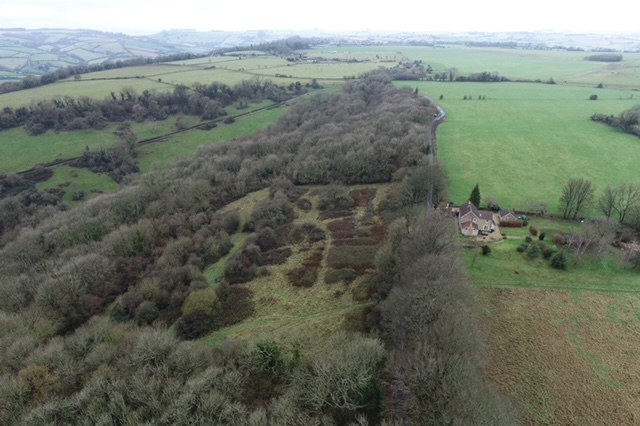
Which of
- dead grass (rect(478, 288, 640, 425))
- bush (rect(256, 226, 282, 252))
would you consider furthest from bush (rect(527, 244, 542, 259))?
bush (rect(256, 226, 282, 252))

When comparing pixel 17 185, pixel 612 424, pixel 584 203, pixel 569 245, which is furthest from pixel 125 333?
pixel 17 185

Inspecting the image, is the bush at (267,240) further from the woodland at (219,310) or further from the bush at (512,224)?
the bush at (512,224)

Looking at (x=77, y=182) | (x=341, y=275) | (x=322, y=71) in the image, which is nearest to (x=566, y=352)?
(x=341, y=275)

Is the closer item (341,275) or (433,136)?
(341,275)

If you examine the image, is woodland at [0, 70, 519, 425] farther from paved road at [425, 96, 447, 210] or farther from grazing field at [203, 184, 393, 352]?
paved road at [425, 96, 447, 210]

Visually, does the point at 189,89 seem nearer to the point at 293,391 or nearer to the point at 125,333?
the point at 125,333

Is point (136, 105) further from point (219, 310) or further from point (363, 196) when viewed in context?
point (219, 310)

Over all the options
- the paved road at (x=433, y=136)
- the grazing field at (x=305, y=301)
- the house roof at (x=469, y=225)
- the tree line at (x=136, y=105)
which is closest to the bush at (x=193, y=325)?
the grazing field at (x=305, y=301)
